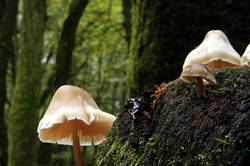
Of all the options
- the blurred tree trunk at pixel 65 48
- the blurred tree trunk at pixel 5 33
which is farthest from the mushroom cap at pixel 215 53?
the blurred tree trunk at pixel 5 33

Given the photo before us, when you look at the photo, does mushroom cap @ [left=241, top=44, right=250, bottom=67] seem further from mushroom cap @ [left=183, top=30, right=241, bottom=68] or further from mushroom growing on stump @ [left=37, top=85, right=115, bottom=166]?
mushroom growing on stump @ [left=37, top=85, right=115, bottom=166]

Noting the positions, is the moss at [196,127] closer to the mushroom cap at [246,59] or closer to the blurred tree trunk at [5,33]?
the mushroom cap at [246,59]

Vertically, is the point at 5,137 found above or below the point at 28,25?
below

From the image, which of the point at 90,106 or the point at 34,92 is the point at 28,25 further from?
the point at 90,106

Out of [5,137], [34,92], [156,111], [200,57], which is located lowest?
[5,137]

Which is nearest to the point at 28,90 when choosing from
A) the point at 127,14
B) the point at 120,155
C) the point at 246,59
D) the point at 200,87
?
the point at 127,14

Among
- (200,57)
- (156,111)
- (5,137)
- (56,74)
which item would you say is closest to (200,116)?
(156,111)

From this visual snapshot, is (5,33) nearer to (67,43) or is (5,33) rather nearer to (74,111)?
(67,43)
